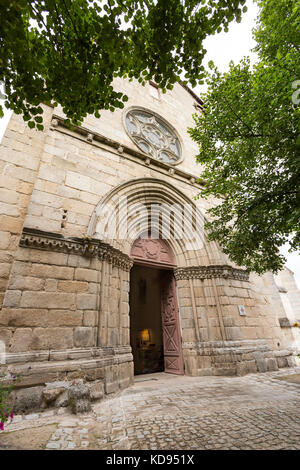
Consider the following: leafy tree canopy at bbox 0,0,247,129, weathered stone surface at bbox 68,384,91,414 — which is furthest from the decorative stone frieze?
leafy tree canopy at bbox 0,0,247,129

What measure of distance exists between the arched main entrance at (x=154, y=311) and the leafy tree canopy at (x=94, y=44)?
4052 mm

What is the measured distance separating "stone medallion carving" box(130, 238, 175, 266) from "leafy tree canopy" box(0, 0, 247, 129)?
3892 millimetres

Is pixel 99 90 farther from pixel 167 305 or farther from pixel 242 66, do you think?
pixel 167 305

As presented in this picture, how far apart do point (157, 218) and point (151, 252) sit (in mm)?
1080

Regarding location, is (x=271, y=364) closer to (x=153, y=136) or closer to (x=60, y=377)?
(x=60, y=377)

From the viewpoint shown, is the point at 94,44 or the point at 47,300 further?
the point at 47,300

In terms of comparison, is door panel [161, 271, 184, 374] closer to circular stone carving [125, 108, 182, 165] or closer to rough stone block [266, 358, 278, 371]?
rough stone block [266, 358, 278, 371]

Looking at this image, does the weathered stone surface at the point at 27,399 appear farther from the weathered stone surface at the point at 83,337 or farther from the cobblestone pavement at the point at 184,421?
the weathered stone surface at the point at 83,337

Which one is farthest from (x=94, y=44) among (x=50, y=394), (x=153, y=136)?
(x=153, y=136)

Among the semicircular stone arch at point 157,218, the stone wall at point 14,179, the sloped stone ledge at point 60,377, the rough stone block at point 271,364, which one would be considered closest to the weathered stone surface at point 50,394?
the sloped stone ledge at point 60,377

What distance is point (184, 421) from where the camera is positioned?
7.89 ft

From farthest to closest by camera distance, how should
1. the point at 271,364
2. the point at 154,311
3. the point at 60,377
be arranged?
→ the point at 154,311, the point at 271,364, the point at 60,377

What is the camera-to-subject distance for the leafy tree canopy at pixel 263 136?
358 cm

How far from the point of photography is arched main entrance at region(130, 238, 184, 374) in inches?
237
